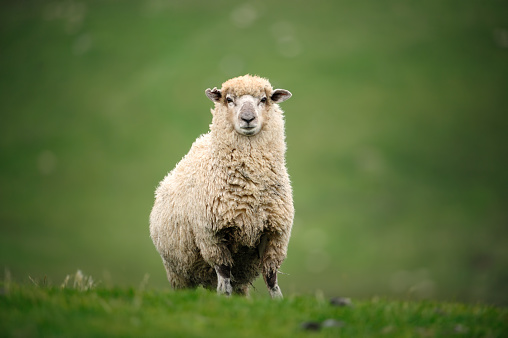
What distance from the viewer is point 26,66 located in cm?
10594

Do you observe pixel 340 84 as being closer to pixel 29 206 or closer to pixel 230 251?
pixel 29 206

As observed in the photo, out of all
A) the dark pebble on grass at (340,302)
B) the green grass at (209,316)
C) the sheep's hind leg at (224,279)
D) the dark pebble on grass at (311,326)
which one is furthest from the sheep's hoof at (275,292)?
the dark pebble on grass at (311,326)

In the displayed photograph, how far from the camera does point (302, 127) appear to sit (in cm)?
8531

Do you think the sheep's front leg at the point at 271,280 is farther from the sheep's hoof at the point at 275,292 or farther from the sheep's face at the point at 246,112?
the sheep's face at the point at 246,112

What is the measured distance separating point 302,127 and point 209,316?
78971 mm

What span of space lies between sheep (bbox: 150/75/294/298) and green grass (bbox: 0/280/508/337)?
1.72 metres

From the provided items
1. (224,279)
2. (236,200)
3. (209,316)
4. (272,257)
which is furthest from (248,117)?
(209,316)

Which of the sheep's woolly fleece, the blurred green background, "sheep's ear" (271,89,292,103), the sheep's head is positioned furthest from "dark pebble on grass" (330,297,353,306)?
the blurred green background

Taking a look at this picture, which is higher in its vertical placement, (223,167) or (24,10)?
(24,10)

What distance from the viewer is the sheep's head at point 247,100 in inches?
396

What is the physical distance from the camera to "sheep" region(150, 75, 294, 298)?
9.78 metres

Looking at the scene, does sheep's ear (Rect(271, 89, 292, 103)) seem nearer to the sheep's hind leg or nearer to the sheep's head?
the sheep's head

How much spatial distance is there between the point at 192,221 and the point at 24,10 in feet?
381

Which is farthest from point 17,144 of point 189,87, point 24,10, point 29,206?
point 24,10
